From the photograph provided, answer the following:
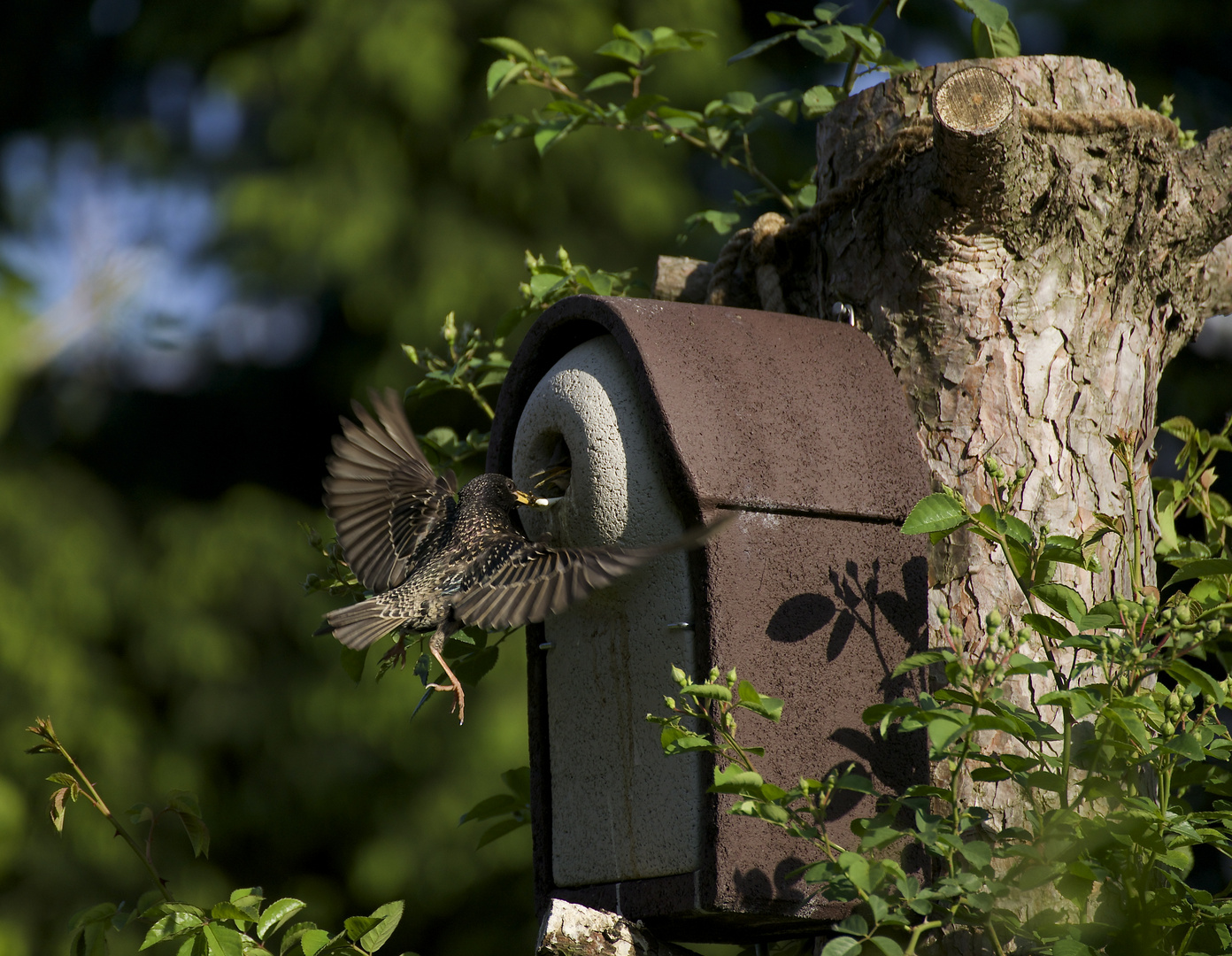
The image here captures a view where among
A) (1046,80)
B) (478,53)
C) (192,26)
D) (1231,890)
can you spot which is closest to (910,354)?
(1046,80)

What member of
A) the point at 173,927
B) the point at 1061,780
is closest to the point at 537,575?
the point at 173,927

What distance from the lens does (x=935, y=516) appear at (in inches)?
56.0

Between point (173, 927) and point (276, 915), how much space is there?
0.14m

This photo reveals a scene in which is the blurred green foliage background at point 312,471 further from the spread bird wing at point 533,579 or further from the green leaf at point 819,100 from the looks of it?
the spread bird wing at point 533,579

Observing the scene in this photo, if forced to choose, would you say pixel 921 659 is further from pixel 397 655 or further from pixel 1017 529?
pixel 397 655

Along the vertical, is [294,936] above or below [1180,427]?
below

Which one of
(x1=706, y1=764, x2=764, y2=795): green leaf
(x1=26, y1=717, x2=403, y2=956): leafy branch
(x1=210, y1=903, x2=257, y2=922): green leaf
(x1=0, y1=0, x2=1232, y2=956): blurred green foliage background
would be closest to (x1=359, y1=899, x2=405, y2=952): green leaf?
(x1=26, y1=717, x2=403, y2=956): leafy branch

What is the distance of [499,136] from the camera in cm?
252

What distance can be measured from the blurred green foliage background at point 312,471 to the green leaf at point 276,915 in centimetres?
241

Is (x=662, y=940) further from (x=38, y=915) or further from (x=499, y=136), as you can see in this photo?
(x=38, y=915)

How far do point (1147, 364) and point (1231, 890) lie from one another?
2.68ft

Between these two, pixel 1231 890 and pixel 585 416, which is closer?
pixel 1231 890

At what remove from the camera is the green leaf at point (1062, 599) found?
1.41m

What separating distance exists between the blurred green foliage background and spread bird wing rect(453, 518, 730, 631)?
2259mm
